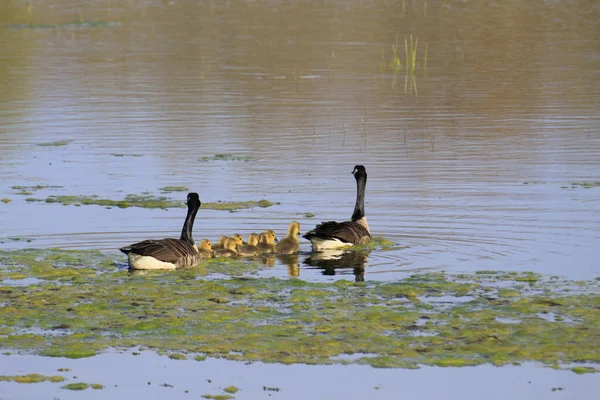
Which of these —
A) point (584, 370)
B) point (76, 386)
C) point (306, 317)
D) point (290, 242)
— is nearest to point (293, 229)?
point (290, 242)

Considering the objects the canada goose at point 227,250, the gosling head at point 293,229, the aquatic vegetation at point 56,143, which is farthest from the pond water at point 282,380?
the aquatic vegetation at point 56,143

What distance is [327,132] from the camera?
102 feet

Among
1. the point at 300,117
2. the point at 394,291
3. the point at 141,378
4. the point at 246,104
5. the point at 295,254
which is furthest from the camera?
the point at 246,104

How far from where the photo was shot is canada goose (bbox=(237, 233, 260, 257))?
17.9 m

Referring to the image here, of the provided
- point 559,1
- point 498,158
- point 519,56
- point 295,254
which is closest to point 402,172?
point 498,158

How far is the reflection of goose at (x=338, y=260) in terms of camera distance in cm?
1711

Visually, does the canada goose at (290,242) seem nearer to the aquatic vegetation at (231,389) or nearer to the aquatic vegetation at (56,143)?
the aquatic vegetation at (231,389)

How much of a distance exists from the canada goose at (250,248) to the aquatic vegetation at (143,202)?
358 cm

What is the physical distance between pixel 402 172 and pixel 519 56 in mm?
25356

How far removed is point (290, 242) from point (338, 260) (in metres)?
0.93

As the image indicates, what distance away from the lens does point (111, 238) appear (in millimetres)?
19156

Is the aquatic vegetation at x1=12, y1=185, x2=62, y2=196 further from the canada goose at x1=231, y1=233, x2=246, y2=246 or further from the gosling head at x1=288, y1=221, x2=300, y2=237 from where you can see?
the gosling head at x1=288, y1=221, x2=300, y2=237

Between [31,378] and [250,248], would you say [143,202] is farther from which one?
[31,378]

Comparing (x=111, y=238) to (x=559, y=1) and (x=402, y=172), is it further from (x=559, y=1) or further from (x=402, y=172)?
(x=559, y=1)
